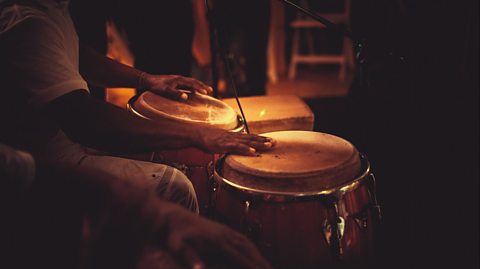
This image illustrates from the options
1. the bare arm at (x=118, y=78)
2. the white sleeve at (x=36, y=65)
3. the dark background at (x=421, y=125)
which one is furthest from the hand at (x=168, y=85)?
the dark background at (x=421, y=125)

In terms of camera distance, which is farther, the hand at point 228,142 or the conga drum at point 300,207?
the hand at point 228,142

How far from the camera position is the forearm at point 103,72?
8.26 feet

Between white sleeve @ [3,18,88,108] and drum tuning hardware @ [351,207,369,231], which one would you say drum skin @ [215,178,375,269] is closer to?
drum tuning hardware @ [351,207,369,231]

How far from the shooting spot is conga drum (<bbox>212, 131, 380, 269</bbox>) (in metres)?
1.64

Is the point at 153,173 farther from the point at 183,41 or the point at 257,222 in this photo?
the point at 183,41

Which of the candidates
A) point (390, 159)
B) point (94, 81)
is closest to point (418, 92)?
point (390, 159)

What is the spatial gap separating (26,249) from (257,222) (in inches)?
30.9

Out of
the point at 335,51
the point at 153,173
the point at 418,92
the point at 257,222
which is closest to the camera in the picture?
the point at 257,222

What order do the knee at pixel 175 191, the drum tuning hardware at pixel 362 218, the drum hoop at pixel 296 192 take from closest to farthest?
the drum hoop at pixel 296 192 < the drum tuning hardware at pixel 362 218 < the knee at pixel 175 191

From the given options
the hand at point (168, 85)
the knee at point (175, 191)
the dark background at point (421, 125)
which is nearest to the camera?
the knee at point (175, 191)

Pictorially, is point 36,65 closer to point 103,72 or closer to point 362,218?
point 103,72

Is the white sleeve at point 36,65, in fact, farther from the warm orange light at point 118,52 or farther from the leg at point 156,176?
the warm orange light at point 118,52

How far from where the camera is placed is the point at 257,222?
1.67m

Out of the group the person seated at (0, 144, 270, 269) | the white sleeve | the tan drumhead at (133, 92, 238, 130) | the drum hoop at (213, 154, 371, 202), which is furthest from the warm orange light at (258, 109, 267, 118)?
the person seated at (0, 144, 270, 269)
